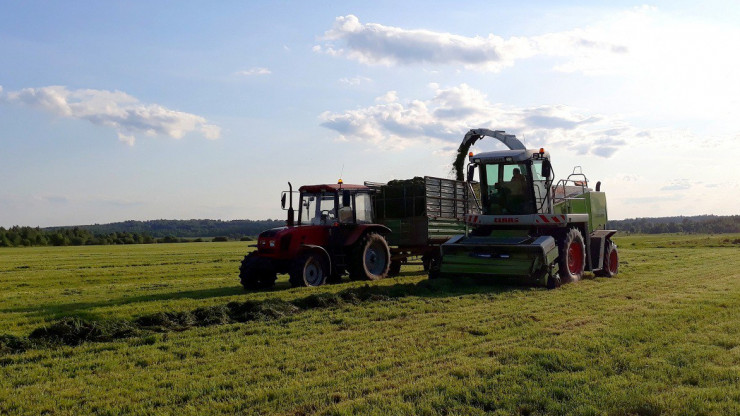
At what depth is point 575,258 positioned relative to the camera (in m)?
15.1

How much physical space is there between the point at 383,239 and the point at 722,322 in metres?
8.90

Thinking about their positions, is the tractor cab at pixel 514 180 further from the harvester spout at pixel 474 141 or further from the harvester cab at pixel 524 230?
the harvester spout at pixel 474 141

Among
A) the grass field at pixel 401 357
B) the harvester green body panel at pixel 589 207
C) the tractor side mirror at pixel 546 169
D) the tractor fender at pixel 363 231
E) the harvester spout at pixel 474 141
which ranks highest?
the harvester spout at pixel 474 141

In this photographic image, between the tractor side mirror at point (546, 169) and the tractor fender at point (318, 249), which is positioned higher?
the tractor side mirror at point (546, 169)

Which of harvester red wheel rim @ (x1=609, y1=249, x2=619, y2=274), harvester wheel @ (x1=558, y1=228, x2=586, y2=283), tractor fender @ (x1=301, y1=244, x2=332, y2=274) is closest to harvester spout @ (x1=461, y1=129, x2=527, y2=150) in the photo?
harvester wheel @ (x1=558, y1=228, x2=586, y2=283)

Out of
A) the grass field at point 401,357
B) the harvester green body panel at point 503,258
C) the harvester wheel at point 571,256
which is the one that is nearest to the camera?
the grass field at point 401,357

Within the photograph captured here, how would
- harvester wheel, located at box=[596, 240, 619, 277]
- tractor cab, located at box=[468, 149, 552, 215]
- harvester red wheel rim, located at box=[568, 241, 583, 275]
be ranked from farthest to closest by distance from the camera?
1. harvester wheel, located at box=[596, 240, 619, 277]
2. harvester red wheel rim, located at box=[568, 241, 583, 275]
3. tractor cab, located at box=[468, 149, 552, 215]

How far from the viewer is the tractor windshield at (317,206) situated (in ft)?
50.4

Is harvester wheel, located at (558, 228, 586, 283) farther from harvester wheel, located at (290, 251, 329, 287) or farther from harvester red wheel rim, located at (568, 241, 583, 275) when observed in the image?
harvester wheel, located at (290, 251, 329, 287)

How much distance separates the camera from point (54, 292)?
49.5ft

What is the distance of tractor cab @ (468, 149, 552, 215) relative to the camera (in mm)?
14391

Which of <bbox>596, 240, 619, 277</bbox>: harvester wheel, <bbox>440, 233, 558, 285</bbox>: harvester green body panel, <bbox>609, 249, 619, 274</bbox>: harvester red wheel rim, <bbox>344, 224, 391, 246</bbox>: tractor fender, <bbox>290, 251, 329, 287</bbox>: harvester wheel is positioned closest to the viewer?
<bbox>440, 233, 558, 285</bbox>: harvester green body panel

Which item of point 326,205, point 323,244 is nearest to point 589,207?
point 326,205

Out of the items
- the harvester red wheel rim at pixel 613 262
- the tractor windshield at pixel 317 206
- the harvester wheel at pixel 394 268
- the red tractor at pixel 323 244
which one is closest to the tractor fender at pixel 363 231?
the red tractor at pixel 323 244
